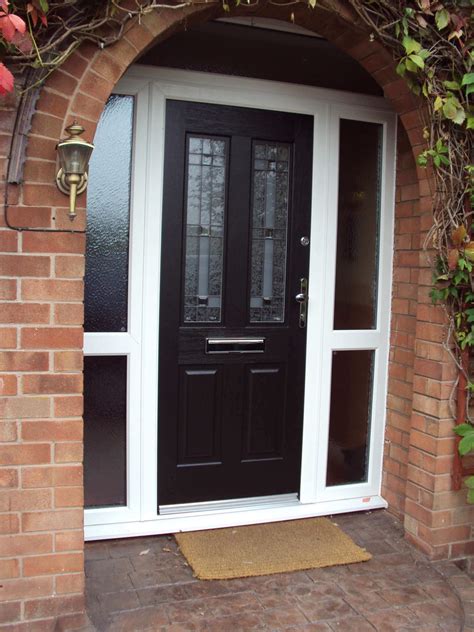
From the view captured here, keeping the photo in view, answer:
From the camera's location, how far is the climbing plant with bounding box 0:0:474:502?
234 cm

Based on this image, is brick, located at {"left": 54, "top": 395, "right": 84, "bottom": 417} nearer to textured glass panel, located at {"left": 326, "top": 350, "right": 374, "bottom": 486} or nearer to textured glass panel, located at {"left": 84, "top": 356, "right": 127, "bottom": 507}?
textured glass panel, located at {"left": 84, "top": 356, "right": 127, "bottom": 507}

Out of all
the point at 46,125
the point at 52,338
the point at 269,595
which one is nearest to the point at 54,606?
the point at 269,595

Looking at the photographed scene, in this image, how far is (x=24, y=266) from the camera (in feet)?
7.77

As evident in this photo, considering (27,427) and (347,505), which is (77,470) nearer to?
(27,427)

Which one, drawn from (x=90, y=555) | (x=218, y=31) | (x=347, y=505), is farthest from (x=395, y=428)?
(x=218, y=31)

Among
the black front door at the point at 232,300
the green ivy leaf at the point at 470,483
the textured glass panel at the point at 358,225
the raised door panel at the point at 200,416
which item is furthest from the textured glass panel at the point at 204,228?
the green ivy leaf at the point at 470,483

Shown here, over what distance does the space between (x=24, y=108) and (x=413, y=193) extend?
2140mm

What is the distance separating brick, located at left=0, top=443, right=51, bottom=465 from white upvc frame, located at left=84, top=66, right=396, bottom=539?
81cm

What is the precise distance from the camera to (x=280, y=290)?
3490 mm

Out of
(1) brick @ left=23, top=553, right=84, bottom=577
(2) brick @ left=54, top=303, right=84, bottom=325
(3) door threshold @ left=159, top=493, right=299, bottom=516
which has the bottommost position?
(3) door threshold @ left=159, top=493, right=299, bottom=516

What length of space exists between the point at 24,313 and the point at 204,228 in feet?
4.10

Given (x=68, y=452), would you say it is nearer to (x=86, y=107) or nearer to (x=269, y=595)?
(x=269, y=595)

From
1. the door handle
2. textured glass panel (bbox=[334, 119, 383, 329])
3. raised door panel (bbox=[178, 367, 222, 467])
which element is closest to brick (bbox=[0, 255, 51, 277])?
raised door panel (bbox=[178, 367, 222, 467])

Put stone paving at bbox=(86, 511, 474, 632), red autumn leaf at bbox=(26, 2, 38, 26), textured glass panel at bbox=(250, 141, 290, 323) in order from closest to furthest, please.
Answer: red autumn leaf at bbox=(26, 2, 38, 26) < stone paving at bbox=(86, 511, 474, 632) < textured glass panel at bbox=(250, 141, 290, 323)
